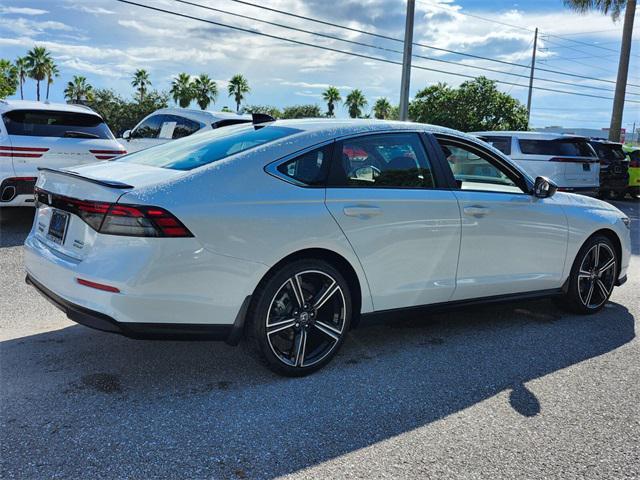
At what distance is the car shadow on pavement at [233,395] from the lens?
272 cm

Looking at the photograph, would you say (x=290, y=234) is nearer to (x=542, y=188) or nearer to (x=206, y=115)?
(x=542, y=188)

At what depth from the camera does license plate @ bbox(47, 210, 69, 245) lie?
135 inches

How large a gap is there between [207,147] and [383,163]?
48.4 inches

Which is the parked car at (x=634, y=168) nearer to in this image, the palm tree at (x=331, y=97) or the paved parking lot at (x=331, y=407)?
the paved parking lot at (x=331, y=407)

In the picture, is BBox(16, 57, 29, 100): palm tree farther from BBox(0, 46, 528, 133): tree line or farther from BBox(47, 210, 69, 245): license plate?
BBox(47, 210, 69, 245): license plate

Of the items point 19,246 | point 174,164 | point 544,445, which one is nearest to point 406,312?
point 544,445

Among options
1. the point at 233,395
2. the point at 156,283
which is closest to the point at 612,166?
the point at 233,395

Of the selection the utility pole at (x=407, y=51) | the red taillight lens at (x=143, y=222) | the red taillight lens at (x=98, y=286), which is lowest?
the red taillight lens at (x=98, y=286)

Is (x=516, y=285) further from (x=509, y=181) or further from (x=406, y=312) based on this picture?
(x=406, y=312)

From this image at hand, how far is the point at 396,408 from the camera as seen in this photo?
10.9 ft

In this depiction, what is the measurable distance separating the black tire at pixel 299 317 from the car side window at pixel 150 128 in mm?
8109

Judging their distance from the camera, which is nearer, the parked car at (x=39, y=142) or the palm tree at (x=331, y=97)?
the parked car at (x=39, y=142)

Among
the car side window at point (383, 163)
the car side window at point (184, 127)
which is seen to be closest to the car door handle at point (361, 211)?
the car side window at point (383, 163)

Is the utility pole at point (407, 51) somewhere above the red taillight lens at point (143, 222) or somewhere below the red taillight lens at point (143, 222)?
above
